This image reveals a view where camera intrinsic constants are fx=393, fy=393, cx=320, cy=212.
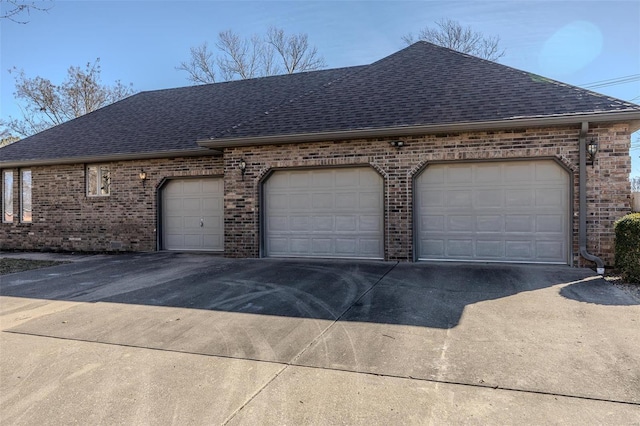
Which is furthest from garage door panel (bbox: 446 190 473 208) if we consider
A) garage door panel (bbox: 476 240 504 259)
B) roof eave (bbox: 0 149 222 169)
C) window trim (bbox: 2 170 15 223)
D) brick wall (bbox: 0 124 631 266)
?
window trim (bbox: 2 170 15 223)

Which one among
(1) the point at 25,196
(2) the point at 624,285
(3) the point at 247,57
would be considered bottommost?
(2) the point at 624,285

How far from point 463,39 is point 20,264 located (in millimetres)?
26149

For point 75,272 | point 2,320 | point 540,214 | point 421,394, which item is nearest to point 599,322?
point 421,394

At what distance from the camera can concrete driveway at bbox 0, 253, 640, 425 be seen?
290 cm

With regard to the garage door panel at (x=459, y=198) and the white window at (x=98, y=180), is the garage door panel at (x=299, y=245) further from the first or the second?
the white window at (x=98, y=180)

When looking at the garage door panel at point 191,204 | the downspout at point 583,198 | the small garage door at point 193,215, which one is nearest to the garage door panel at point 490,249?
the downspout at point 583,198

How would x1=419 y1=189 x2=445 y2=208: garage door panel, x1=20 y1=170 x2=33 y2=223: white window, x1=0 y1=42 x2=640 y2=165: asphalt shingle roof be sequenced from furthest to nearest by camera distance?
x1=20 y1=170 x2=33 y2=223: white window → x1=419 y1=189 x2=445 y2=208: garage door panel → x1=0 y1=42 x2=640 y2=165: asphalt shingle roof

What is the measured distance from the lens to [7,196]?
1420 centimetres

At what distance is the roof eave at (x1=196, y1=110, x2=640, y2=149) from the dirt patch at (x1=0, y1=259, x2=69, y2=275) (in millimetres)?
5073

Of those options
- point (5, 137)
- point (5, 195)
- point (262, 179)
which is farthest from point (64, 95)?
point (262, 179)

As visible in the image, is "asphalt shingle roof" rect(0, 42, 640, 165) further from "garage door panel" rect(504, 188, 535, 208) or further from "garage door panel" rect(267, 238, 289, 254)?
"garage door panel" rect(267, 238, 289, 254)

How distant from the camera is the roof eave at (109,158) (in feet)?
36.8

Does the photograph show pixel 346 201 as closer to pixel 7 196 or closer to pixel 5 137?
pixel 7 196

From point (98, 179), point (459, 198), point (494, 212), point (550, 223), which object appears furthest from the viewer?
point (98, 179)
